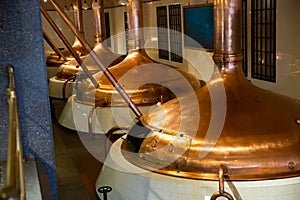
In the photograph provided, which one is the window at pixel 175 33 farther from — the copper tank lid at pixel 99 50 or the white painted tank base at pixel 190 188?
the white painted tank base at pixel 190 188

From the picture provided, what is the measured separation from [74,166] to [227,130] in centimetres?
231

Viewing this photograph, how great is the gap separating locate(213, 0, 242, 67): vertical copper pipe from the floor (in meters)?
1.66

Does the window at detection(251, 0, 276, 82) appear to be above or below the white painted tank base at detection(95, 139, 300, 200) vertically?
above

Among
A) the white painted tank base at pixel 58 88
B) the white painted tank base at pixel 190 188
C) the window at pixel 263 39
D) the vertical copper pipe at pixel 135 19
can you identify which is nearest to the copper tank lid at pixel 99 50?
the white painted tank base at pixel 58 88

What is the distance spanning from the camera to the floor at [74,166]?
354cm

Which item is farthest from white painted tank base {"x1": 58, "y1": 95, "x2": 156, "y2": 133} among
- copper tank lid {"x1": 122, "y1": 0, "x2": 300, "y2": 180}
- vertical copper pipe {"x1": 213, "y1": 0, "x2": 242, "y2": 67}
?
vertical copper pipe {"x1": 213, "y1": 0, "x2": 242, "y2": 67}

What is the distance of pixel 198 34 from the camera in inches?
290

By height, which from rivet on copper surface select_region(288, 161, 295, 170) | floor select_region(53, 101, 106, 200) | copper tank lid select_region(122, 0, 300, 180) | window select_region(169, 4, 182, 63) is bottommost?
floor select_region(53, 101, 106, 200)

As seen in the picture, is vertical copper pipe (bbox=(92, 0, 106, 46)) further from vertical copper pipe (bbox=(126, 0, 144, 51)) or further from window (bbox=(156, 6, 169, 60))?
vertical copper pipe (bbox=(126, 0, 144, 51))

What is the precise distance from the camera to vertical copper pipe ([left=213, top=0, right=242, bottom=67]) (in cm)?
276

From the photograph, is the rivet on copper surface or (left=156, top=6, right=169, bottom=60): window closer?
the rivet on copper surface

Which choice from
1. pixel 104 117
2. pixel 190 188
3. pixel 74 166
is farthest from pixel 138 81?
pixel 190 188

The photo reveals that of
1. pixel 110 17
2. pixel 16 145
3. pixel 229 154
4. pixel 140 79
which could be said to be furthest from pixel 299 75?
pixel 110 17

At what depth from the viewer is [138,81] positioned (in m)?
5.22
